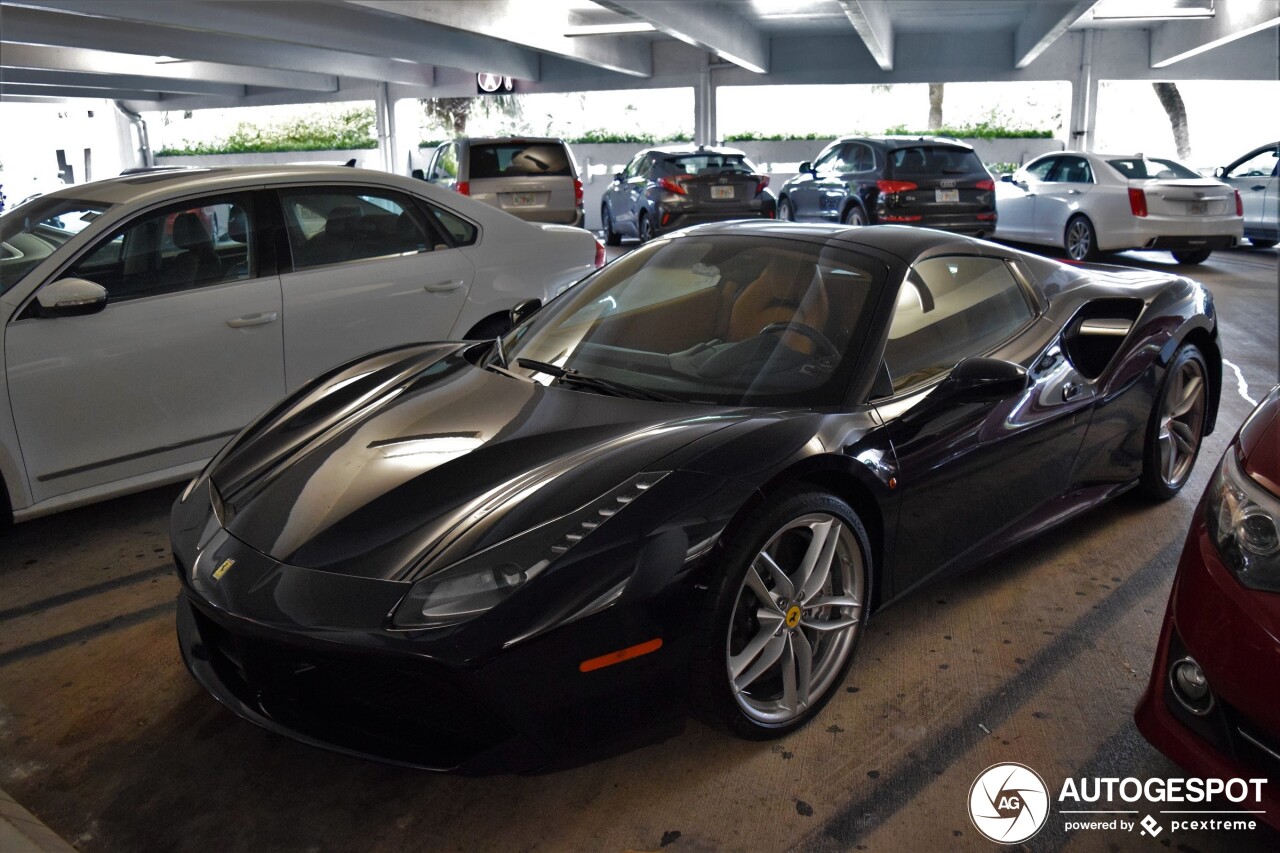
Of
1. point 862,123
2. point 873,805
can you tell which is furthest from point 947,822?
point 862,123

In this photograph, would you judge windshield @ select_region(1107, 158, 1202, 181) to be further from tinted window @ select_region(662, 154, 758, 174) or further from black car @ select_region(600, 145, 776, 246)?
Result: tinted window @ select_region(662, 154, 758, 174)

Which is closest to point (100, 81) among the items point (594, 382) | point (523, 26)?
point (523, 26)

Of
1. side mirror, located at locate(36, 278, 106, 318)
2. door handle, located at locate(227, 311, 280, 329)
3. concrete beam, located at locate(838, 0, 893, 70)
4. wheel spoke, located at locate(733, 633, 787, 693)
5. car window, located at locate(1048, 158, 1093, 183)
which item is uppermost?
concrete beam, located at locate(838, 0, 893, 70)

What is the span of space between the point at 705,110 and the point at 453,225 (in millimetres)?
20730

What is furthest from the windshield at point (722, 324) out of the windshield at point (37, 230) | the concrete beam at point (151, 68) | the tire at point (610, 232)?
the concrete beam at point (151, 68)

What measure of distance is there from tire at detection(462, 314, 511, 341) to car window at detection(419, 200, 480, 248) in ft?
1.32

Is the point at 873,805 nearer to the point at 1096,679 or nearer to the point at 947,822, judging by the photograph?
the point at 947,822

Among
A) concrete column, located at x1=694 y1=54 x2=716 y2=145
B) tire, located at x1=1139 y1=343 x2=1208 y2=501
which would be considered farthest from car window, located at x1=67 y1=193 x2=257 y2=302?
concrete column, located at x1=694 y1=54 x2=716 y2=145

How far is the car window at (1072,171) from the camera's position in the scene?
13.1 m

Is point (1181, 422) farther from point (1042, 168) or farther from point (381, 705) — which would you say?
point (1042, 168)

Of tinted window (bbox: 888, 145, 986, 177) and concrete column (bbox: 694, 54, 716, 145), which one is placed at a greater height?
concrete column (bbox: 694, 54, 716, 145)

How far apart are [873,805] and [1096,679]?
98cm

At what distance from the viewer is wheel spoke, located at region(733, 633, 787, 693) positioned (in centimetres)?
259

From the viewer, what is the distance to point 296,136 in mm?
35375
